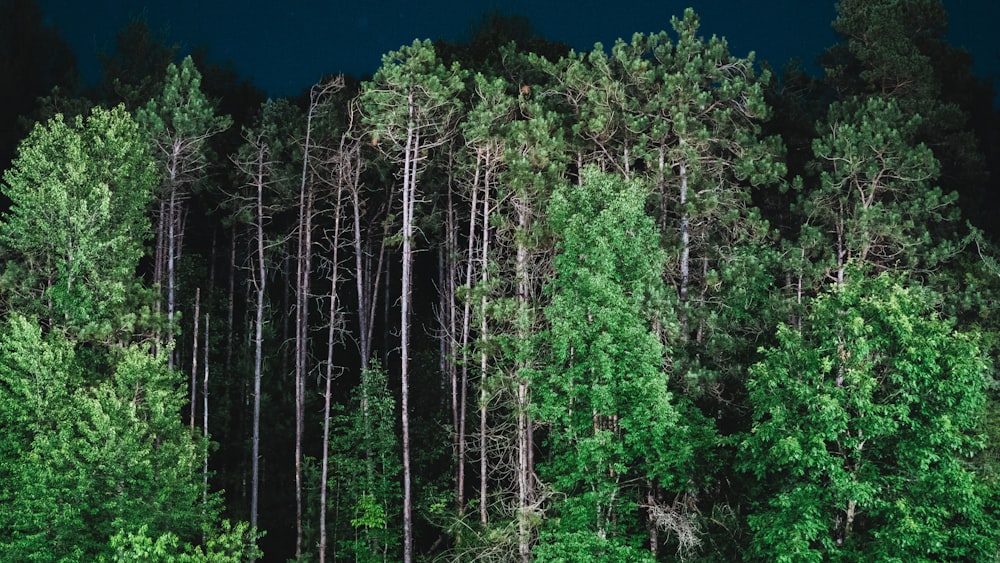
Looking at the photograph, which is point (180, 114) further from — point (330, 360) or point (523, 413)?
point (523, 413)

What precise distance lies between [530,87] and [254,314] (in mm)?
14763

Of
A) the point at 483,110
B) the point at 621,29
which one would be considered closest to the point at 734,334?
the point at 483,110

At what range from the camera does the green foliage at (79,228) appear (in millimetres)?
23859

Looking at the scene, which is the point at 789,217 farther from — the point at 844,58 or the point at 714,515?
the point at 714,515

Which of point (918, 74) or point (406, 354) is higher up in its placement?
point (918, 74)

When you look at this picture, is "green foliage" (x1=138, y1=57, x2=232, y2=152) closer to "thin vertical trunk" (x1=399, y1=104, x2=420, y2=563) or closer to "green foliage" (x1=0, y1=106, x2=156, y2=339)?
"green foliage" (x1=0, y1=106, x2=156, y2=339)

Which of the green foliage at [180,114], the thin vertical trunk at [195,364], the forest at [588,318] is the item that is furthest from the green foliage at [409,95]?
the thin vertical trunk at [195,364]

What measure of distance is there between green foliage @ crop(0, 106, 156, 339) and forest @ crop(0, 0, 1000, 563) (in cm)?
10

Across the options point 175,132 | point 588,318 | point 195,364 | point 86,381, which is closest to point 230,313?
point 195,364

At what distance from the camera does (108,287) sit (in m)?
23.9

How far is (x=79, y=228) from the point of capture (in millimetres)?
23969

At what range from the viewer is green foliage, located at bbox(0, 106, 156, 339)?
23.9 metres

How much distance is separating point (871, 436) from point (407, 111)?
Answer: 47.6 feet

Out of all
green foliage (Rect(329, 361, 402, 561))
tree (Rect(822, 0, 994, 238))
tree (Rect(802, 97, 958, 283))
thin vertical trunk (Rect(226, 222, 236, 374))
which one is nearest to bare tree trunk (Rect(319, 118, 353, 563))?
green foliage (Rect(329, 361, 402, 561))
